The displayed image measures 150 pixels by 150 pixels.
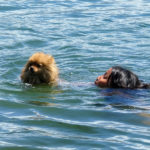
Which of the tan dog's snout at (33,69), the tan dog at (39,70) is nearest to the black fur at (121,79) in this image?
the tan dog at (39,70)

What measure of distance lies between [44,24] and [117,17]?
7.78ft

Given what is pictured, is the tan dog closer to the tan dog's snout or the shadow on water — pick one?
the tan dog's snout

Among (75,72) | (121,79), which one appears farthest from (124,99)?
(75,72)

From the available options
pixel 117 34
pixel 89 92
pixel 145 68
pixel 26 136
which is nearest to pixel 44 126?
pixel 26 136

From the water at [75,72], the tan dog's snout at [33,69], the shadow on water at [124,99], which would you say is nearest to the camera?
the water at [75,72]

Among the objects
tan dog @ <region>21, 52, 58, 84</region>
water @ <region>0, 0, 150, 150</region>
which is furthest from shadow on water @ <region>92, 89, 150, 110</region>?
tan dog @ <region>21, 52, 58, 84</region>

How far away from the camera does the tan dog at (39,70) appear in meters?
7.80

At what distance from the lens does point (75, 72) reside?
31.8ft

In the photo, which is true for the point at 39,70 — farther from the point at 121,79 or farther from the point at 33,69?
the point at 121,79

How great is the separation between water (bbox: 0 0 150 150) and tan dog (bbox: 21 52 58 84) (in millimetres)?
158

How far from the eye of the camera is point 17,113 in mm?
6879

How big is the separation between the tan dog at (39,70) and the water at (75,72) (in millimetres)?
158

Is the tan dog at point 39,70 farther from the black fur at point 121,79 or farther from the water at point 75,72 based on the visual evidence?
the black fur at point 121,79

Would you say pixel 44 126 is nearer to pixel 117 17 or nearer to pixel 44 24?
pixel 44 24
